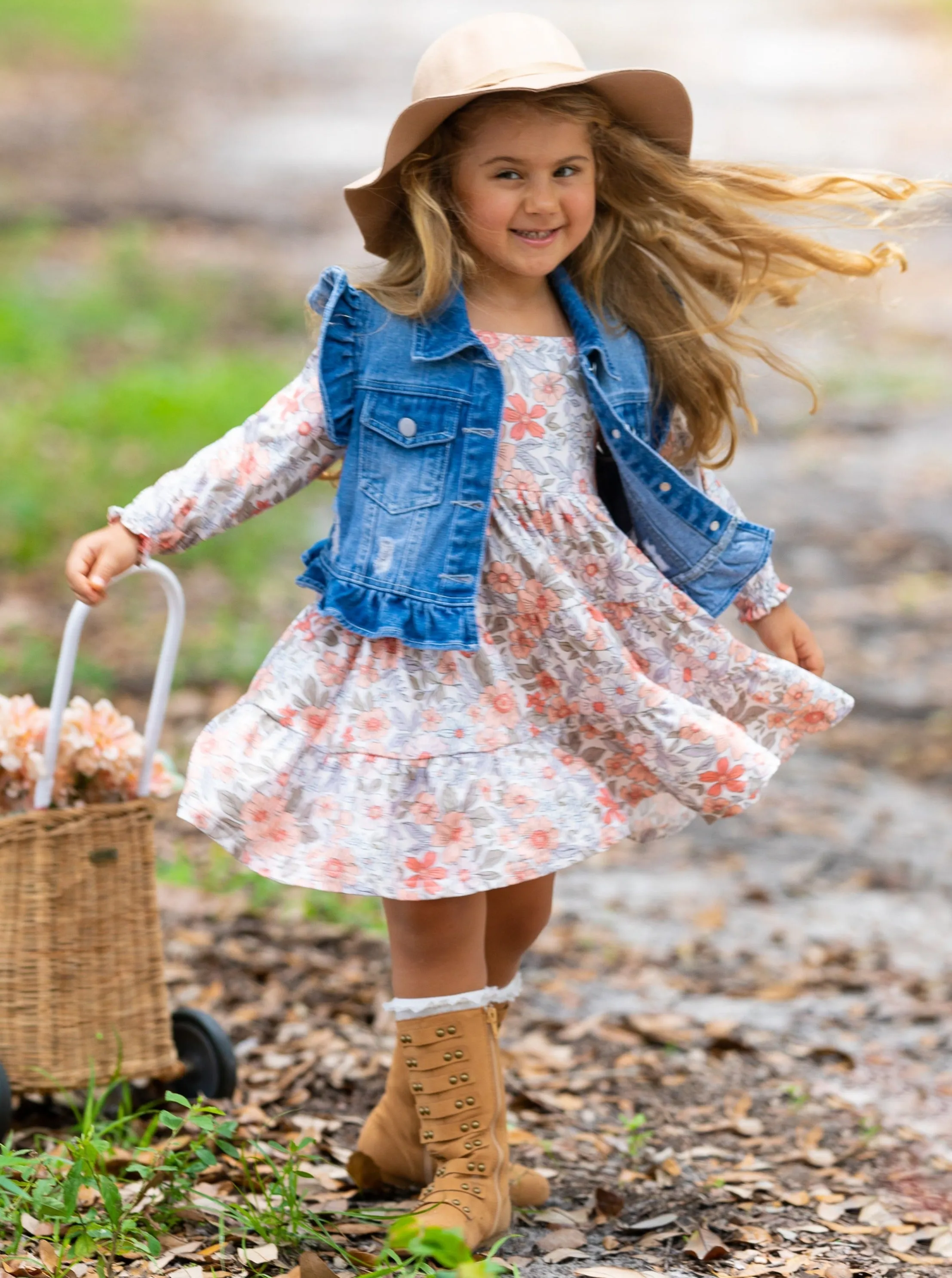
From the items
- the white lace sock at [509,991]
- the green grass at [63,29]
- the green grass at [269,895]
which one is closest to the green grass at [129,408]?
the green grass at [269,895]

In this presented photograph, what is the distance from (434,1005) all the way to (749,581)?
94cm

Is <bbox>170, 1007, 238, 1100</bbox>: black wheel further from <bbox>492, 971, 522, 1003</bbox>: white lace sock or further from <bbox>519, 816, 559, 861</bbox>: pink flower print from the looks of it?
<bbox>519, 816, 559, 861</bbox>: pink flower print

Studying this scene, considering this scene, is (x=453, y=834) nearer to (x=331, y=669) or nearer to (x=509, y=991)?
(x=331, y=669)

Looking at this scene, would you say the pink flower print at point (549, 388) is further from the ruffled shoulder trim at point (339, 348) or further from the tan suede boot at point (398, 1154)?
the tan suede boot at point (398, 1154)

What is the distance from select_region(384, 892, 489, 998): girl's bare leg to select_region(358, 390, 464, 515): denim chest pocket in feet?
2.16

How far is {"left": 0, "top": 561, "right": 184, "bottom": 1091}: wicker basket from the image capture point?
304 cm

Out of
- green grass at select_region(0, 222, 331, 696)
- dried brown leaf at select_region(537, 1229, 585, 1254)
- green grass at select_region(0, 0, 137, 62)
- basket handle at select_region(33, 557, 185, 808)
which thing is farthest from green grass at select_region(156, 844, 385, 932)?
green grass at select_region(0, 0, 137, 62)

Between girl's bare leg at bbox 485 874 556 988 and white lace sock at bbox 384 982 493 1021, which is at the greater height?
girl's bare leg at bbox 485 874 556 988

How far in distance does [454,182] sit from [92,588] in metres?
0.90

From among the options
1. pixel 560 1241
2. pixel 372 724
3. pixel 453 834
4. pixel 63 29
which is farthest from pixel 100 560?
pixel 63 29

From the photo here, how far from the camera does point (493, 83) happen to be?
2.55 m

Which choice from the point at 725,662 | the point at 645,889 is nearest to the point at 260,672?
the point at 725,662

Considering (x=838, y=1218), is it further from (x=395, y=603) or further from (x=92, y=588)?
(x=92, y=588)

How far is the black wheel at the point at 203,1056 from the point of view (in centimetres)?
326
